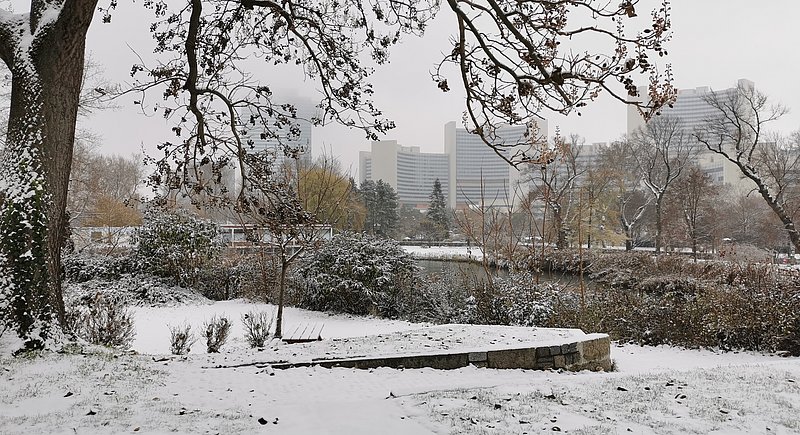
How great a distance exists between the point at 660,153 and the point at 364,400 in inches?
1028

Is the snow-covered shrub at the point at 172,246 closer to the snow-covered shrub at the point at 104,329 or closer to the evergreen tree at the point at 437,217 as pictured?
the snow-covered shrub at the point at 104,329

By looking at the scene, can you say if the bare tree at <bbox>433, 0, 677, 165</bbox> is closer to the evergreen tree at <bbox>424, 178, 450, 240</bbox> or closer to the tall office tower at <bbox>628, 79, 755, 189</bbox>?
the tall office tower at <bbox>628, 79, 755, 189</bbox>

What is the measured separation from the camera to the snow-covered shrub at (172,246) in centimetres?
1244

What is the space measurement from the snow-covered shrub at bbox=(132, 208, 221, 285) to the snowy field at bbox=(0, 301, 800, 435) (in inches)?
316

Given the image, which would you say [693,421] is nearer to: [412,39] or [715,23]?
[412,39]

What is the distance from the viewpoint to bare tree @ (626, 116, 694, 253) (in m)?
23.7

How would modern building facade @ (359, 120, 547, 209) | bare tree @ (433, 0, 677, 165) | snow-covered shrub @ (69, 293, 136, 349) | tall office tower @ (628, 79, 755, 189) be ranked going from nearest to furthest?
1. bare tree @ (433, 0, 677, 165)
2. snow-covered shrub @ (69, 293, 136, 349)
3. tall office tower @ (628, 79, 755, 189)
4. modern building facade @ (359, 120, 547, 209)

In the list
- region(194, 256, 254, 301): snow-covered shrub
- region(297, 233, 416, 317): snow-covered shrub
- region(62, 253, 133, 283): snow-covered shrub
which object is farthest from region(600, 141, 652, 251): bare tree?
region(62, 253, 133, 283): snow-covered shrub

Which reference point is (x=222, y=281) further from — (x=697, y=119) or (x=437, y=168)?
(x=437, y=168)

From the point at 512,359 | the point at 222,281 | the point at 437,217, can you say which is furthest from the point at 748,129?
the point at 222,281

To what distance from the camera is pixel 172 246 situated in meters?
12.4

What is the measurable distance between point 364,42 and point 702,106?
118 ft

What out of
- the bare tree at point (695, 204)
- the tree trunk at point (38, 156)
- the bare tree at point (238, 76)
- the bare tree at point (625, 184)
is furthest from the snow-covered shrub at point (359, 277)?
the bare tree at point (625, 184)

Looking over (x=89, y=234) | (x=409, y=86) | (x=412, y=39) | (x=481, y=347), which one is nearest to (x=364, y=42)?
(x=412, y=39)
